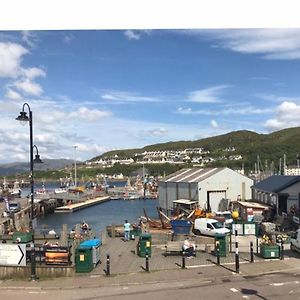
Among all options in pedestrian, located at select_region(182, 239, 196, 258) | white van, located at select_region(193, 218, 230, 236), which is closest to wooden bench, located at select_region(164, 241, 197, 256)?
pedestrian, located at select_region(182, 239, 196, 258)

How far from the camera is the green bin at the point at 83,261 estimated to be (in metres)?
19.7

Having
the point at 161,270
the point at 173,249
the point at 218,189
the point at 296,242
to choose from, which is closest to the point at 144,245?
the point at 173,249

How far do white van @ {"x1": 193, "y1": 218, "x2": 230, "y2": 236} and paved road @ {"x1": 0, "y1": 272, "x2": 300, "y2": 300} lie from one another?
41.1 ft

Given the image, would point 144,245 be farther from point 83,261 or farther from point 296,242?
point 296,242

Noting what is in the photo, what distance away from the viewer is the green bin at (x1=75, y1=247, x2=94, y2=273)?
64.7ft

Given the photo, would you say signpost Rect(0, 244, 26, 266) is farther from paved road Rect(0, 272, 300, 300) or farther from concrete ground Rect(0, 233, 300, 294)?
paved road Rect(0, 272, 300, 300)

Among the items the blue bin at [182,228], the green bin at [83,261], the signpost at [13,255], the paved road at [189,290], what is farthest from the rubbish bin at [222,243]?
the signpost at [13,255]

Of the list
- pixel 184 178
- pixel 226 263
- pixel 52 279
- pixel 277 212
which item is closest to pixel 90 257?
pixel 52 279

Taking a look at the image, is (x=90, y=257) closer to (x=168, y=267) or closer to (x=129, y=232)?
(x=168, y=267)

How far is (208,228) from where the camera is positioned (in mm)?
31797

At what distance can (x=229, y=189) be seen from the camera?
159ft

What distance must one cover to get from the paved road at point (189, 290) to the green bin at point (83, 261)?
2.18 m

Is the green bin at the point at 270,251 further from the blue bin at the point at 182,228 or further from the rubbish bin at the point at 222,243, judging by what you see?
the blue bin at the point at 182,228

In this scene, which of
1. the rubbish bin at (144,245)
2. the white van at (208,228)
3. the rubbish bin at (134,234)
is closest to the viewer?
the rubbish bin at (144,245)
